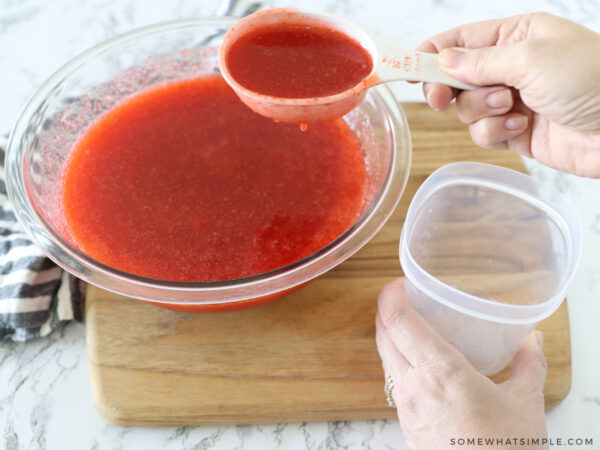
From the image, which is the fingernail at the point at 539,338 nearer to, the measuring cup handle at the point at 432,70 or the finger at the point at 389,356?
the finger at the point at 389,356

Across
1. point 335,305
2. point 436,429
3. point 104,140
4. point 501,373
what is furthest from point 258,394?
point 104,140

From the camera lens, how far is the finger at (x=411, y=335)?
1.15 metres

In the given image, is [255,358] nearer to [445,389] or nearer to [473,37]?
[445,389]

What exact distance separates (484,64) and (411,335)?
527 mm

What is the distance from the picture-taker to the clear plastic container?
1220mm


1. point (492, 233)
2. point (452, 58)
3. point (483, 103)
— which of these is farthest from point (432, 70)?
point (492, 233)

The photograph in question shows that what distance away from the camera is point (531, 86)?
1136mm

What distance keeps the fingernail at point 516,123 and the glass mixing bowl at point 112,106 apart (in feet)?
0.69

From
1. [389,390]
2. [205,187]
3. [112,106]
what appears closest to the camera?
[389,390]

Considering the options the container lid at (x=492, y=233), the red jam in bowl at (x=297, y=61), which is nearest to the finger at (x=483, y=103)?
the container lid at (x=492, y=233)

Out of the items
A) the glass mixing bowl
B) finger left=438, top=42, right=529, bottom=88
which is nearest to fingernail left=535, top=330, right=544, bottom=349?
the glass mixing bowl

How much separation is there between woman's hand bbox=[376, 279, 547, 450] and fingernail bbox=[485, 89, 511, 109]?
0.42 m

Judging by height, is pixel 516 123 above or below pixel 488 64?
below

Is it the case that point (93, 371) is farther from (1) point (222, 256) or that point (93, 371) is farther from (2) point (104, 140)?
(2) point (104, 140)
